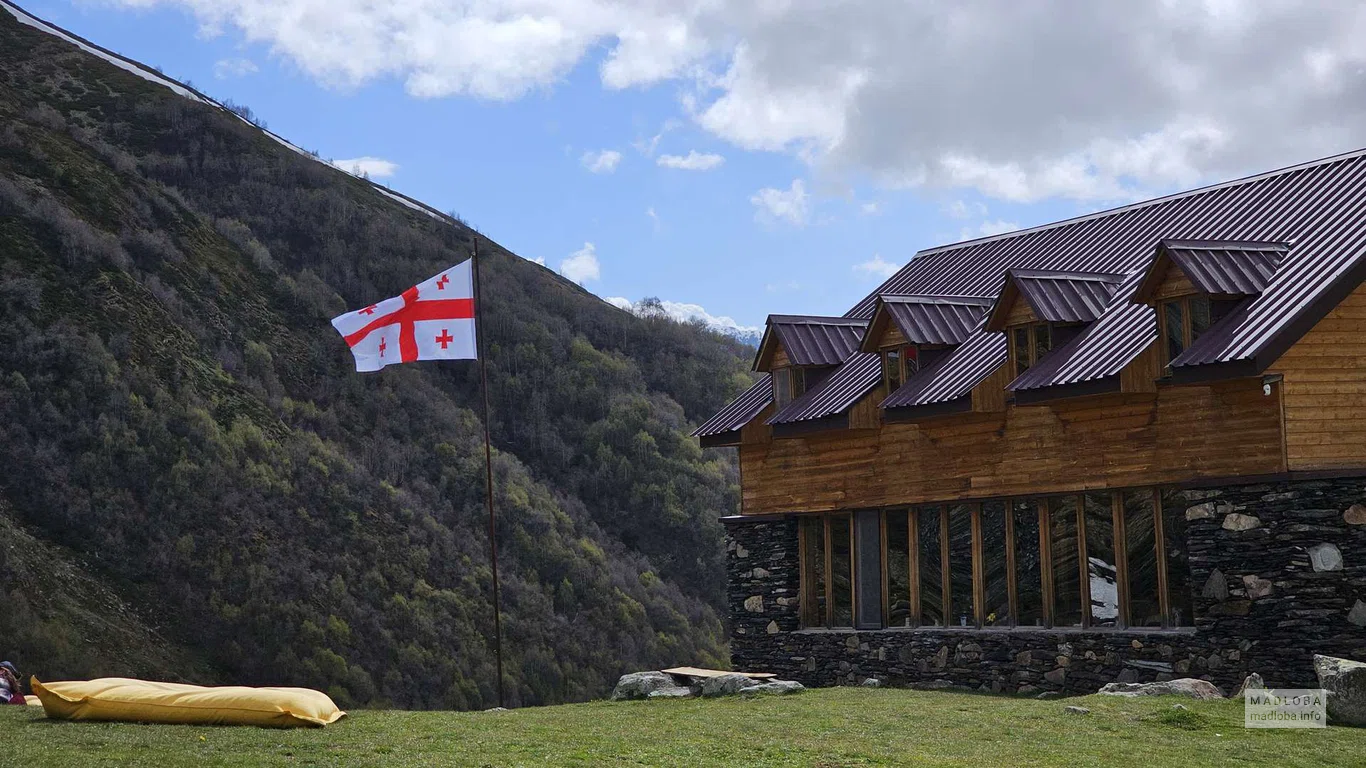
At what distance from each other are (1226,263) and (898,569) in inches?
322

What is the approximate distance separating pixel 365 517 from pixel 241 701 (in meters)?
27.2

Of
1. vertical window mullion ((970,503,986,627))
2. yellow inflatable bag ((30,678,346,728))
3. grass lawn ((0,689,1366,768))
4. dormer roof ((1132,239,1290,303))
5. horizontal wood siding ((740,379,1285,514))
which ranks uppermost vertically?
dormer roof ((1132,239,1290,303))

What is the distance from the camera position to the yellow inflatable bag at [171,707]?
14617mm

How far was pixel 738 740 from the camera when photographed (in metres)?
14.7

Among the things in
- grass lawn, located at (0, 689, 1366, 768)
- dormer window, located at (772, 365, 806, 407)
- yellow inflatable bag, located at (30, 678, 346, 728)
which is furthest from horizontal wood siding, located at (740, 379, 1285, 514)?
yellow inflatable bag, located at (30, 678, 346, 728)

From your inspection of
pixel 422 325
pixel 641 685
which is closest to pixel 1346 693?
pixel 641 685

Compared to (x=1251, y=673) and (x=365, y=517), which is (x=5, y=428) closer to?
(x=365, y=517)

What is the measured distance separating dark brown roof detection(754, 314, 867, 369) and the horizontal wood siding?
1707 mm

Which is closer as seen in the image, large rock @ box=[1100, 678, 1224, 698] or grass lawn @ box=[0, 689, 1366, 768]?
grass lawn @ box=[0, 689, 1366, 768]

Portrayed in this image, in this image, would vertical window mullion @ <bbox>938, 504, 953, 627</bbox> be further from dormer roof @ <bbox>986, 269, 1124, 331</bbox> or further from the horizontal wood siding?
dormer roof @ <bbox>986, 269, 1124, 331</bbox>

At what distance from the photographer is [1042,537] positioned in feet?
75.5

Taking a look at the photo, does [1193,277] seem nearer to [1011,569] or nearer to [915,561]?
[1011,569]

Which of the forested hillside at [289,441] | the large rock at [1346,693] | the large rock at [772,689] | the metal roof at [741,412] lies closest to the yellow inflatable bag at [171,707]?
the large rock at [772,689]

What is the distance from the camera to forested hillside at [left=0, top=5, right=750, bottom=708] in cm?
3512
